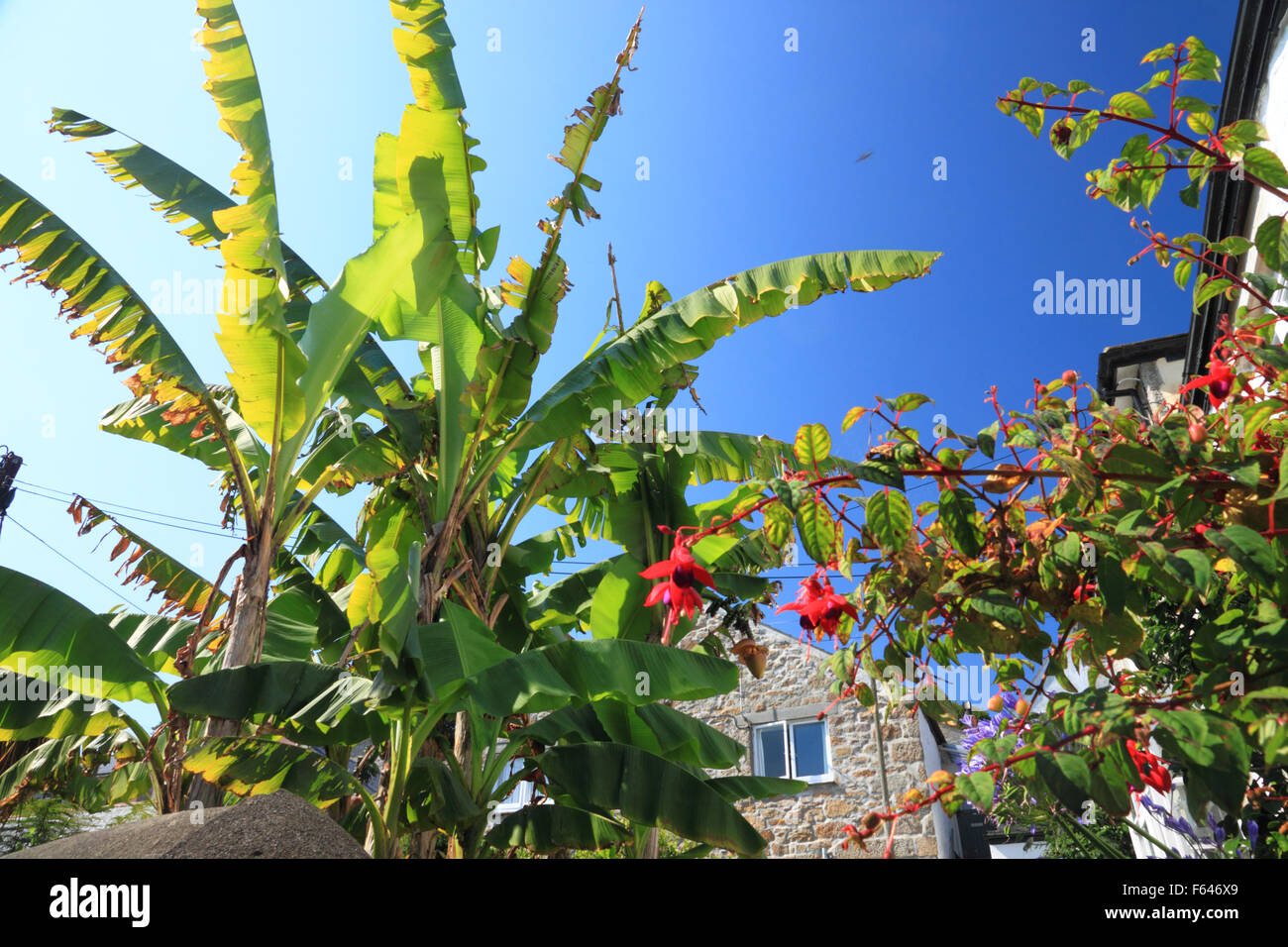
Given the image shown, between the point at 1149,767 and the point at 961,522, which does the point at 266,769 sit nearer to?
the point at 961,522

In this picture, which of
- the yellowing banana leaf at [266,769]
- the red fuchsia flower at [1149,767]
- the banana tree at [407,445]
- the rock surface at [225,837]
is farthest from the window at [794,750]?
the red fuchsia flower at [1149,767]

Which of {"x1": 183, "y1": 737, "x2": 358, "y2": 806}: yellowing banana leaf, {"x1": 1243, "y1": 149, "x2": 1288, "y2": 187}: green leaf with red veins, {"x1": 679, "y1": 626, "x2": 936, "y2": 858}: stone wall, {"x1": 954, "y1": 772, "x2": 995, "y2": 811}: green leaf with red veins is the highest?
{"x1": 1243, "y1": 149, "x2": 1288, "y2": 187}: green leaf with red veins

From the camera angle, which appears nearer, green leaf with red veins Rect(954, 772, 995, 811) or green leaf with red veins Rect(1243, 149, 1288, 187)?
green leaf with red veins Rect(954, 772, 995, 811)

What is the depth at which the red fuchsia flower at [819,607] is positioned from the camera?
1.42 m

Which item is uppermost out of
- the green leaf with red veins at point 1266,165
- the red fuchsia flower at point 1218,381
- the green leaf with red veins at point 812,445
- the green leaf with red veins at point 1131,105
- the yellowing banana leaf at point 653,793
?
the green leaf with red veins at point 1131,105

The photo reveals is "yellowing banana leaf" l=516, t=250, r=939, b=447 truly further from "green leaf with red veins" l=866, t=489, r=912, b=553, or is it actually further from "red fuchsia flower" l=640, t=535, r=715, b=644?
"green leaf with red veins" l=866, t=489, r=912, b=553

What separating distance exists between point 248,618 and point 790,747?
9.25 meters

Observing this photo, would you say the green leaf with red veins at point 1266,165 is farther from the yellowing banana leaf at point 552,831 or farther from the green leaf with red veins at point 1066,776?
the yellowing banana leaf at point 552,831

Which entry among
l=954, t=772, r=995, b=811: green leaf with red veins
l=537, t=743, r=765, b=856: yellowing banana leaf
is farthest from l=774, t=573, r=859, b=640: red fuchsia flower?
l=537, t=743, r=765, b=856: yellowing banana leaf

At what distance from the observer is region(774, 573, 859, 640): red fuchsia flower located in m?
1.42

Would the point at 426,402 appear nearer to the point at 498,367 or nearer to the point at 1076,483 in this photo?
the point at 498,367

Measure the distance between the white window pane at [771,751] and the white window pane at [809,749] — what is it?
22 centimetres

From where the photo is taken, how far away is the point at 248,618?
414 cm
